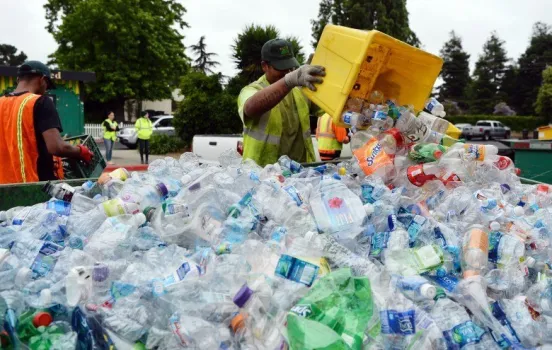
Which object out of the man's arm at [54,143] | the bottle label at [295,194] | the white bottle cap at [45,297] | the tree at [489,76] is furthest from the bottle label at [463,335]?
the tree at [489,76]

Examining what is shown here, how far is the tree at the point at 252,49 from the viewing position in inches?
803

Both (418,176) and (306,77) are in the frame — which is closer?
(418,176)

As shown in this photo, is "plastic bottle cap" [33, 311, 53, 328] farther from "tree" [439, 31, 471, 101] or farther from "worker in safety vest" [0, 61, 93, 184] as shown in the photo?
"tree" [439, 31, 471, 101]

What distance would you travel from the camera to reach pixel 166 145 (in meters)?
20.6

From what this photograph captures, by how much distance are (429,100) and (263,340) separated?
2.97 meters

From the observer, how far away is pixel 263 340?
181 cm

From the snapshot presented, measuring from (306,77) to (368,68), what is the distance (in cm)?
58

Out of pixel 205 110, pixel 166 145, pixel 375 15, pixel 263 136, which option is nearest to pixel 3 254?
pixel 263 136

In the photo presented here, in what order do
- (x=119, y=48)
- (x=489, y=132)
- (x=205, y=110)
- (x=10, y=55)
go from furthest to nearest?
(x=10, y=55) → (x=489, y=132) → (x=119, y=48) → (x=205, y=110)

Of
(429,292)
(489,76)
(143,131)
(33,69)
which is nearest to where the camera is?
(429,292)

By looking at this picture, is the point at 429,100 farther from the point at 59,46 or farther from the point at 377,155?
the point at 59,46

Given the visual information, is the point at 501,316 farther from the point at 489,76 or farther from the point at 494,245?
the point at 489,76

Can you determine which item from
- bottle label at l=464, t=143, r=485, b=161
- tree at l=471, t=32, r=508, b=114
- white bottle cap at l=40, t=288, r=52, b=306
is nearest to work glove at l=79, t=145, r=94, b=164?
white bottle cap at l=40, t=288, r=52, b=306

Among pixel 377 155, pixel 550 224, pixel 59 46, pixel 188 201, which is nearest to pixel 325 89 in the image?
pixel 377 155
